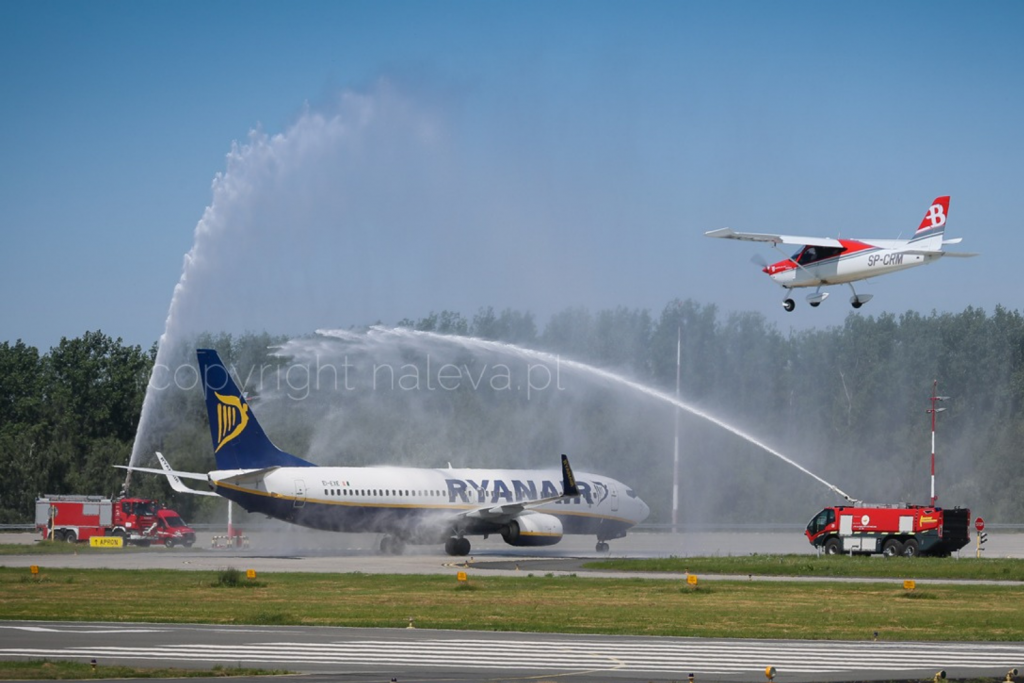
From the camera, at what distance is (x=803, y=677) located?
24844 mm

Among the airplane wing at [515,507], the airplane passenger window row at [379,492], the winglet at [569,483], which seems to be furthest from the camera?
the airplane wing at [515,507]

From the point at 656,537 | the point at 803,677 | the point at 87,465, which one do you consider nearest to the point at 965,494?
the point at 656,537

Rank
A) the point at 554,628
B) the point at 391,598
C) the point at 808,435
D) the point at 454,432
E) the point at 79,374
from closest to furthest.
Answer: the point at 554,628 → the point at 391,598 → the point at 454,432 → the point at 808,435 → the point at 79,374

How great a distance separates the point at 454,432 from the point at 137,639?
61.7 meters

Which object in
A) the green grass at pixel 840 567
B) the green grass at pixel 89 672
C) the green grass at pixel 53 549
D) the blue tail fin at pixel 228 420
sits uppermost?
the blue tail fin at pixel 228 420

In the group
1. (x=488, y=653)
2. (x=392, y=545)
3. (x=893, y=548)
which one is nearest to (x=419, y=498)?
(x=392, y=545)

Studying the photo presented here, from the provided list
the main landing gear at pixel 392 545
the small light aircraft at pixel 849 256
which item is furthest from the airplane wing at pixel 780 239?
the main landing gear at pixel 392 545

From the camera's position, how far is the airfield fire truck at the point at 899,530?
65.9 metres

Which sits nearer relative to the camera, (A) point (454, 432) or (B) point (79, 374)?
(A) point (454, 432)

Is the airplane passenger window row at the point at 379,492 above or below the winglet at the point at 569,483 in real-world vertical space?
below

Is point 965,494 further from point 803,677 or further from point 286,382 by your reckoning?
point 803,677

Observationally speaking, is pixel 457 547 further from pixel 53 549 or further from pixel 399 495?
pixel 53 549

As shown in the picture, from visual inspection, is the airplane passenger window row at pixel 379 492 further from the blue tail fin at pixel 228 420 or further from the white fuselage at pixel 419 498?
the blue tail fin at pixel 228 420

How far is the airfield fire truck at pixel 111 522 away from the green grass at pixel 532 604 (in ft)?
101
